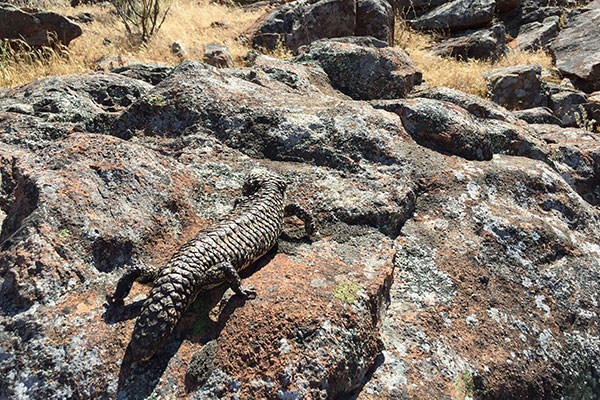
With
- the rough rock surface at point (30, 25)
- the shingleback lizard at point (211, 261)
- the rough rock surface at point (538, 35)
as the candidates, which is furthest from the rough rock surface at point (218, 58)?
the rough rock surface at point (538, 35)

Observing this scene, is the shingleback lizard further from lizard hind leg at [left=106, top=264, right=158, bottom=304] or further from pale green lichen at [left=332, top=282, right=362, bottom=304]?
pale green lichen at [left=332, top=282, right=362, bottom=304]

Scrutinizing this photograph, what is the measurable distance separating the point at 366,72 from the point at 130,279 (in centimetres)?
539

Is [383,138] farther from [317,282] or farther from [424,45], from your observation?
[424,45]

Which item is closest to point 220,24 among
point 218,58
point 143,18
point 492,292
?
point 143,18

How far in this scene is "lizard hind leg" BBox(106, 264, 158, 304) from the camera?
313cm

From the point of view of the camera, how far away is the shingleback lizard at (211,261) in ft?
9.23

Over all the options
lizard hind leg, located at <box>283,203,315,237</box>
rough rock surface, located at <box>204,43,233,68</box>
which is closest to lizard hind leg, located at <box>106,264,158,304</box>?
lizard hind leg, located at <box>283,203,315,237</box>

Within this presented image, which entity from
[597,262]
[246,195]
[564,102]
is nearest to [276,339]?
[246,195]

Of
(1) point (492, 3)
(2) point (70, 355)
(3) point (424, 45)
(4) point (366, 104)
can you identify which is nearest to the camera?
(2) point (70, 355)

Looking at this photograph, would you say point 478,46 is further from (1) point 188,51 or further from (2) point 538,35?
(1) point 188,51

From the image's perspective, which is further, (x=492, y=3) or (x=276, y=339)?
(x=492, y=3)

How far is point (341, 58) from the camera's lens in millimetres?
7270

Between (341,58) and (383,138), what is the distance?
9.31ft

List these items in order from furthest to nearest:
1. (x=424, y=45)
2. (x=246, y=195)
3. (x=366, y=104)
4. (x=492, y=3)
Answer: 1. (x=492, y=3)
2. (x=424, y=45)
3. (x=366, y=104)
4. (x=246, y=195)
